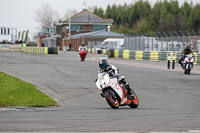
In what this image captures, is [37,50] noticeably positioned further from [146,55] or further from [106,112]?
[106,112]

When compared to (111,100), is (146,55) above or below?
above

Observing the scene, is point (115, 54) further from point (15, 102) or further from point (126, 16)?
point (126, 16)

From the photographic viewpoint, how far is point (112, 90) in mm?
11609

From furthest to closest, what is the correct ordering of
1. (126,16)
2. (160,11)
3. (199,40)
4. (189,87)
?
(126,16) < (160,11) < (199,40) < (189,87)

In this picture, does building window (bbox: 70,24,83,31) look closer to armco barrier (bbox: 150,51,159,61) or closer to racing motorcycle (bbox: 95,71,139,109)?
armco barrier (bbox: 150,51,159,61)

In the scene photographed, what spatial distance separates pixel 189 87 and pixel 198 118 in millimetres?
8354

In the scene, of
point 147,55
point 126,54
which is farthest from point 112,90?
point 126,54

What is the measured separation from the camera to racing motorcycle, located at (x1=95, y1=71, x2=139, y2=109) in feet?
37.7

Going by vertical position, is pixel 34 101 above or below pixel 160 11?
below

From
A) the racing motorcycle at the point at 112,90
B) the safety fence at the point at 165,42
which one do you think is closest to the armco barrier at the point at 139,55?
the safety fence at the point at 165,42

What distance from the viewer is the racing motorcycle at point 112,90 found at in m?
11.5

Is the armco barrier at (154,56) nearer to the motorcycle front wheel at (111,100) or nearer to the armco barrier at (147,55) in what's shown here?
the armco barrier at (147,55)

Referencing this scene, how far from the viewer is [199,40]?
37281mm

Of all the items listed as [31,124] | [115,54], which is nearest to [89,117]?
[31,124]
